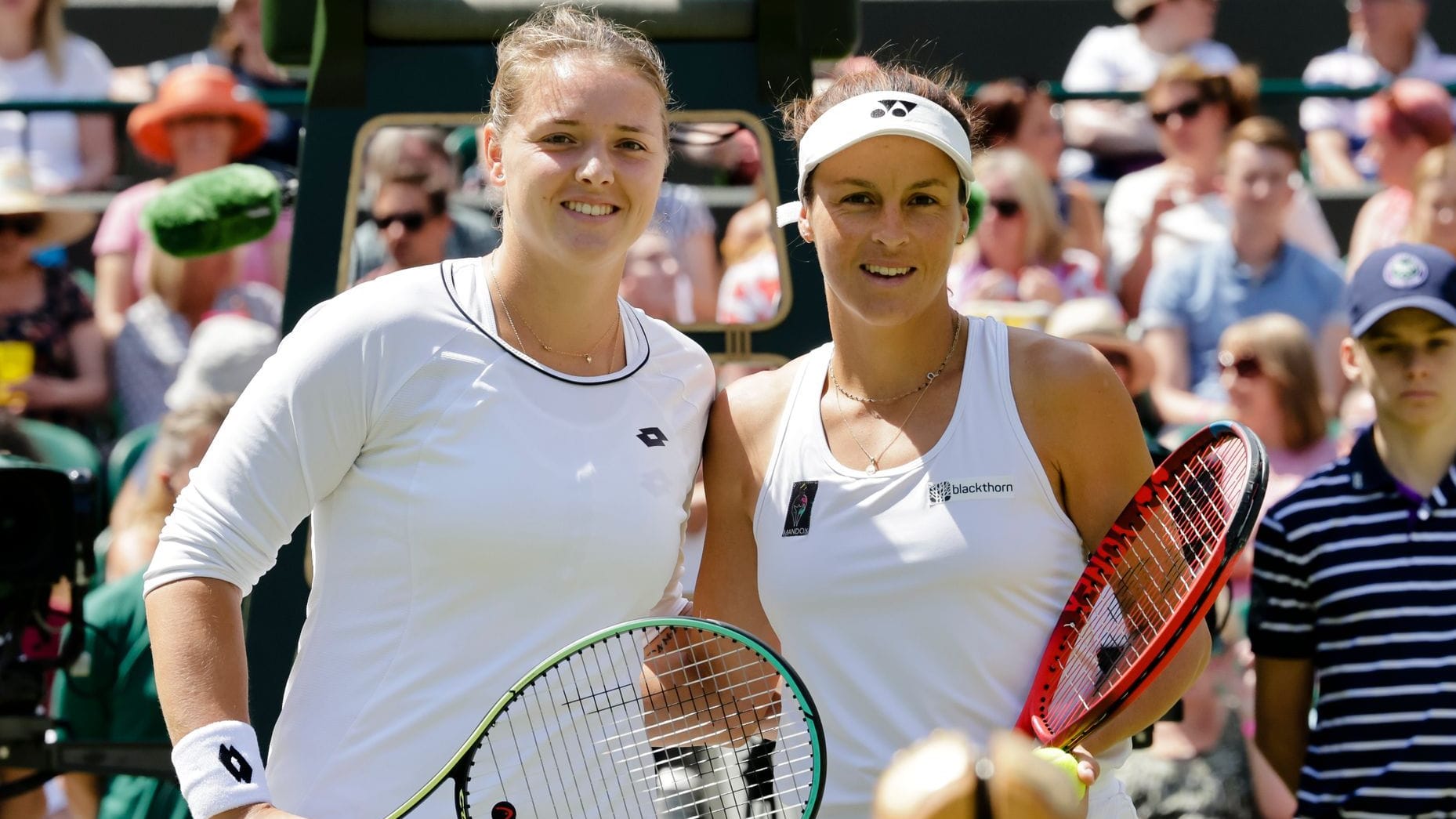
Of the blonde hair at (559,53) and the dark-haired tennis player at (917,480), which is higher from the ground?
the blonde hair at (559,53)

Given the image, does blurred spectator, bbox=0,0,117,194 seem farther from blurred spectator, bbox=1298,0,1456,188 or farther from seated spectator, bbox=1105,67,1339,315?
blurred spectator, bbox=1298,0,1456,188

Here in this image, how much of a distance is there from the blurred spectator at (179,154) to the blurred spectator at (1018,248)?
225 centimetres

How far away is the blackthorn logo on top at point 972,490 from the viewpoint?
252 centimetres

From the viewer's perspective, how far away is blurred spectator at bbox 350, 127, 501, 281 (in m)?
3.53

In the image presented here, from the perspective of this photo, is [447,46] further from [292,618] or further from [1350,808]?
[1350,808]

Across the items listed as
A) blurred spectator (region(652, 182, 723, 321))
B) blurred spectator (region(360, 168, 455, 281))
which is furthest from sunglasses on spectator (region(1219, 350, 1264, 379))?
blurred spectator (region(360, 168, 455, 281))

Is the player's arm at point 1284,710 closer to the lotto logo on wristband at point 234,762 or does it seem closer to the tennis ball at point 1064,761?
the tennis ball at point 1064,761

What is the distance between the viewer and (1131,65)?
7219 mm

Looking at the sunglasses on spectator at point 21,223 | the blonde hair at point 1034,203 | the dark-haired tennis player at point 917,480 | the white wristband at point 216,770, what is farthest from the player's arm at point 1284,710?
the sunglasses on spectator at point 21,223

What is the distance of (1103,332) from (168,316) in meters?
2.89

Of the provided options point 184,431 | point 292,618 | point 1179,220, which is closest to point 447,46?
point 292,618

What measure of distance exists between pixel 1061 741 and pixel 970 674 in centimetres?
18

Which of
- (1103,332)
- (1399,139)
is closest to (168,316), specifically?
(1103,332)

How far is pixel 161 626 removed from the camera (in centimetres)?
232
